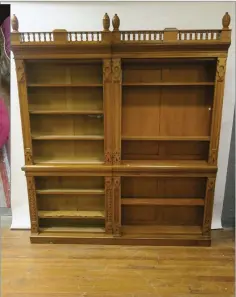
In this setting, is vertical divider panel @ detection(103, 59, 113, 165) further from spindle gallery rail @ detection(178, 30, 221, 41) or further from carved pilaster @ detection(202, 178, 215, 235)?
carved pilaster @ detection(202, 178, 215, 235)

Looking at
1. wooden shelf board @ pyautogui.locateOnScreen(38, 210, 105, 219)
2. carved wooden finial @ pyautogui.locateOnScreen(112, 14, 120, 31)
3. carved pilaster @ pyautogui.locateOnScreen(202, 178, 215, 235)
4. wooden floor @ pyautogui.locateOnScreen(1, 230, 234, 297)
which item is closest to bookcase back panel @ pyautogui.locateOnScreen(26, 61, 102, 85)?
carved wooden finial @ pyautogui.locateOnScreen(112, 14, 120, 31)

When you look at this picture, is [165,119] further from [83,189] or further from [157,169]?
[83,189]

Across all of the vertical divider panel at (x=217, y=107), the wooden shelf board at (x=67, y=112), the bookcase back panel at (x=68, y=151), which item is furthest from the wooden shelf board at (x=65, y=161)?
the vertical divider panel at (x=217, y=107)

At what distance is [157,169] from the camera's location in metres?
2.51

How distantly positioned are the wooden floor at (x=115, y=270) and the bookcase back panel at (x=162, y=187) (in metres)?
0.51

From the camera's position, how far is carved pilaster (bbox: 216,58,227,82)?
225 cm

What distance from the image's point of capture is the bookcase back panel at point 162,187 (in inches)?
106

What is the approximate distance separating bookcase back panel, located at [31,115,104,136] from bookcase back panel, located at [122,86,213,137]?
28 cm

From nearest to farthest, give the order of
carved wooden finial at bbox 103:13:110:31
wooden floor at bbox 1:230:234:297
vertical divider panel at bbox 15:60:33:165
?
1. wooden floor at bbox 1:230:234:297
2. carved wooden finial at bbox 103:13:110:31
3. vertical divider panel at bbox 15:60:33:165

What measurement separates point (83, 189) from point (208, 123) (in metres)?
1.37

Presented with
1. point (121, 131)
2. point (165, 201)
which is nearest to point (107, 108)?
point (121, 131)

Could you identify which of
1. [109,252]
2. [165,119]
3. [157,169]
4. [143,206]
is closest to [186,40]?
[165,119]

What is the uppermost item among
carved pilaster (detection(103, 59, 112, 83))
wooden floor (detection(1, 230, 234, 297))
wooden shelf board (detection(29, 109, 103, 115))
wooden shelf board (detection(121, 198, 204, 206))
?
carved pilaster (detection(103, 59, 112, 83))

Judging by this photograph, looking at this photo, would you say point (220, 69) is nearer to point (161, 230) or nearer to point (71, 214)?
point (161, 230)
